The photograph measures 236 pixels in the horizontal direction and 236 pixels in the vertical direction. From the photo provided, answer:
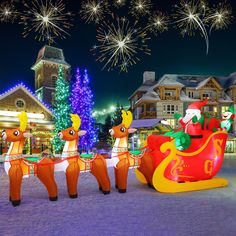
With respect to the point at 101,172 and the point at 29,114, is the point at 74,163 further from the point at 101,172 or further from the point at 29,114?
the point at 29,114

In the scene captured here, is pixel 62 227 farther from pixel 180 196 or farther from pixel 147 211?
pixel 180 196

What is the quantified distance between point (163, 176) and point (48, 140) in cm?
2341

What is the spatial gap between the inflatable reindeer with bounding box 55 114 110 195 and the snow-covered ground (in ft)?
1.22

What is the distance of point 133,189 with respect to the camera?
9117 millimetres

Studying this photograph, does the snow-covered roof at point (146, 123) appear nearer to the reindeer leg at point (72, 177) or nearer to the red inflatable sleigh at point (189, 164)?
the red inflatable sleigh at point (189, 164)

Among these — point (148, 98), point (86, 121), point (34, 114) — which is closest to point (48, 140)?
point (34, 114)

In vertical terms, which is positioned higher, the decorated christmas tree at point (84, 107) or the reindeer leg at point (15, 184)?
the decorated christmas tree at point (84, 107)

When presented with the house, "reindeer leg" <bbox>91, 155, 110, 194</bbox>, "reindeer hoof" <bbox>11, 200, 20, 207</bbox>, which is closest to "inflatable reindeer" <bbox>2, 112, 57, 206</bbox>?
"reindeer hoof" <bbox>11, 200, 20, 207</bbox>

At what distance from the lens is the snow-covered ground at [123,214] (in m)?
5.17

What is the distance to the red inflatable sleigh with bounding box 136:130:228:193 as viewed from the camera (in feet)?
27.9

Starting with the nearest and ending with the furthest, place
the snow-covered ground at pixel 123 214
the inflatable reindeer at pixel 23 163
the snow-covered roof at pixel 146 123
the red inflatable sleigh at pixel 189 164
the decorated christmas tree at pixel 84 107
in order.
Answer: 1. the snow-covered ground at pixel 123 214
2. the inflatable reindeer at pixel 23 163
3. the red inflatable sleigh at pixel 189 164
4. the decorated christmas tree at pixel 84 107
5. the snow-covered roof at pixel 146 123

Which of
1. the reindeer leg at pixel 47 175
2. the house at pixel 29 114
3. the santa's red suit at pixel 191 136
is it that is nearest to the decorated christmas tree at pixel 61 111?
the house at pixel 29 114

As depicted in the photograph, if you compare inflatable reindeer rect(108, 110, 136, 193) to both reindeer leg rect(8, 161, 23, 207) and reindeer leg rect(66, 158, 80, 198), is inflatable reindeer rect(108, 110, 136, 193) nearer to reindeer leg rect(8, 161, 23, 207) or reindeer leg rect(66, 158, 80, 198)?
reindeer leg rect(66, 158, 80, 198)

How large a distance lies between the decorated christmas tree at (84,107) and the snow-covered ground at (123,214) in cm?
1651
